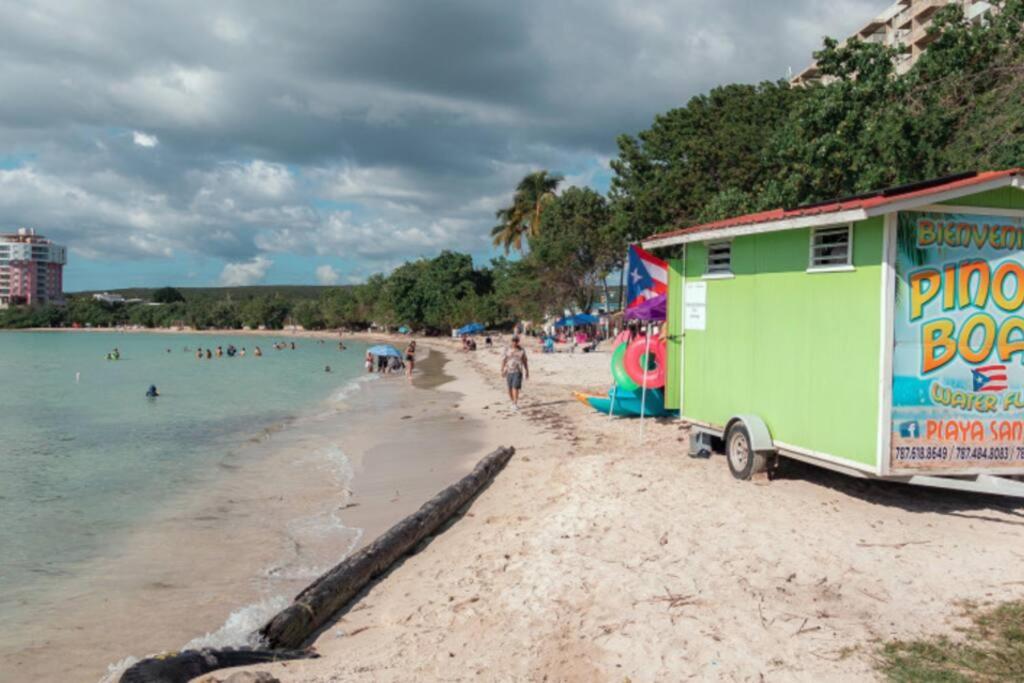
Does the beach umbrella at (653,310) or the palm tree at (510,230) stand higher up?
the palm tree at (510,230)

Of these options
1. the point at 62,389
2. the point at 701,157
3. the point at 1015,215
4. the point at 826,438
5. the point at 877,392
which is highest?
the point at 701,157

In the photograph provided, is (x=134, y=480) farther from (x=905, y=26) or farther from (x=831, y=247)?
(x=905, y=26)

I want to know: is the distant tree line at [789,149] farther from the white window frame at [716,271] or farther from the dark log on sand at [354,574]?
the dark log on sand at [354,574]

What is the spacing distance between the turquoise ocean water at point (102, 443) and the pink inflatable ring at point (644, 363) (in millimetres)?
8526

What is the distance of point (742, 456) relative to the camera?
915cm

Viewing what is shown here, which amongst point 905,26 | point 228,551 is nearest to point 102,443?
point 228,551

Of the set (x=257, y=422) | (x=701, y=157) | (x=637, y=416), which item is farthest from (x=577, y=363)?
(x=637, y=416)

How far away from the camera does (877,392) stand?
7285 millimetres

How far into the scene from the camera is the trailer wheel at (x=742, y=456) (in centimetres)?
879

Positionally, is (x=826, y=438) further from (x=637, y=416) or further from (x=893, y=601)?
(x=637, y=416)

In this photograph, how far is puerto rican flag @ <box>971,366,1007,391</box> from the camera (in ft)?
24.7

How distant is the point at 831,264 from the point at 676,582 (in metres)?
4.01

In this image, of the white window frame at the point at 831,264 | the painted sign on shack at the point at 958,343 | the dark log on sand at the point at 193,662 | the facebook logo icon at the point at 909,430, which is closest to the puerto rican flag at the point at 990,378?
the painted sign on shack at the point at 958,343

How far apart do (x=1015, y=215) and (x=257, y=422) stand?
20339mm
